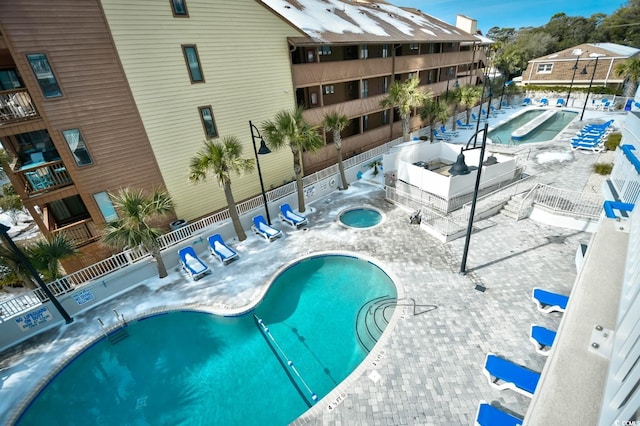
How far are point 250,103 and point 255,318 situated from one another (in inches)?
547

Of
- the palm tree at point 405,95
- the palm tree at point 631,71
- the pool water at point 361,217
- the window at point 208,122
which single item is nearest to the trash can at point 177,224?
the window at point 208,122

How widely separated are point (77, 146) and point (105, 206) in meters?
3.30

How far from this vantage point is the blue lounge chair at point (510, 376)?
7.91 metres

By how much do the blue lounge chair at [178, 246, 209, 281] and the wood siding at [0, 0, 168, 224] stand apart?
472cm

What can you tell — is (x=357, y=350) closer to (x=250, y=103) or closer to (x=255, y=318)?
(x=255, y=318)

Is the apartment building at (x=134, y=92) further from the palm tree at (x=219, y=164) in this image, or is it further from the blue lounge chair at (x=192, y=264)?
the blue lounge chair at (x=192, y=264)

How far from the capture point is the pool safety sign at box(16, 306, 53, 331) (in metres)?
12.3

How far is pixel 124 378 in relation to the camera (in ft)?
35.4

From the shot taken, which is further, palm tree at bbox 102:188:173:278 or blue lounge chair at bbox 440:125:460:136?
blue lounge chair at bbox 440:125:460:136

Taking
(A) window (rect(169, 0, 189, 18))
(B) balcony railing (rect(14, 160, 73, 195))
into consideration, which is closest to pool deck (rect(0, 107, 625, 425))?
(B) balcony railing (rect(14, 160, 73, 195))

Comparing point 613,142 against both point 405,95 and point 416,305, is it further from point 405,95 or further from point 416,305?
point 416,305

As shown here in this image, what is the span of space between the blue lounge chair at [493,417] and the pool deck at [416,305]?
55 cm

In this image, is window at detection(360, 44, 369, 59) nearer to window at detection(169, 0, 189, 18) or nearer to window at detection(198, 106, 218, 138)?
window at detection(169, 0, 189, 18)

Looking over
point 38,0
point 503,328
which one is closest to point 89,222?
point 38,0
